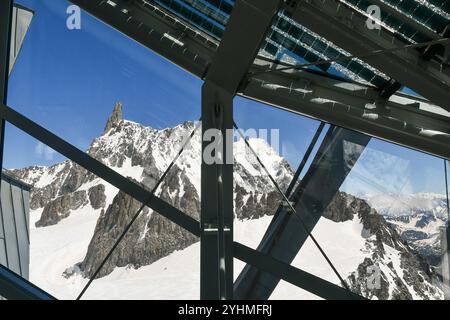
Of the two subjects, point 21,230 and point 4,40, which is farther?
point 21,230

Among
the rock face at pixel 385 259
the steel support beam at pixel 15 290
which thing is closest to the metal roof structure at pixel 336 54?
the rock face at pixel 385 259

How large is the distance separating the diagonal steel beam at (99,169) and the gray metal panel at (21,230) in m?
2.51

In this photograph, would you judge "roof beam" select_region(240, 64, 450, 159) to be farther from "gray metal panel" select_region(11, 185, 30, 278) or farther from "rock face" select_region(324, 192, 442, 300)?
"gray metal panel" select_region(11, 185, 30, 278)

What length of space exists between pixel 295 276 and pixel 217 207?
853 millimetres

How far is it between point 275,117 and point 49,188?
345 cm

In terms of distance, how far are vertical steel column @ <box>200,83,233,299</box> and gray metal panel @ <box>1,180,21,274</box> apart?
11.4 ft

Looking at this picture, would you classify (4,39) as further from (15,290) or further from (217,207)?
(217,207)

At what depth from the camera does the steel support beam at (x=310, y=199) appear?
575 cm

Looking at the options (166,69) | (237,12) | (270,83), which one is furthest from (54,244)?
(237,12)

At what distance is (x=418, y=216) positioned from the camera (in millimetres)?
6148

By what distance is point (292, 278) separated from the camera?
4098 mm

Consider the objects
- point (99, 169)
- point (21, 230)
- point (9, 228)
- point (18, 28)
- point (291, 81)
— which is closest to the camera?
point (99, 169)

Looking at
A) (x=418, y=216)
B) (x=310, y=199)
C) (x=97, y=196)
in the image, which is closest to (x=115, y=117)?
(x=97, y=196)

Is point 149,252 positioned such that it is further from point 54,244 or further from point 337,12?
point 337,12
